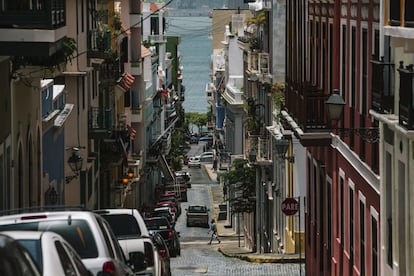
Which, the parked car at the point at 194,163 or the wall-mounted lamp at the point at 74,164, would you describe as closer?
the wall-mounted lamp at the point at 74,164

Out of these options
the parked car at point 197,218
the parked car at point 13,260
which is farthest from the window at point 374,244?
the parked car at point 197,218

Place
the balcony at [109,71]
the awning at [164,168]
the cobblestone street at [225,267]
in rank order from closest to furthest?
the cobblestone street at [225,267], the balcony at [109,71], the awning at [164,168]

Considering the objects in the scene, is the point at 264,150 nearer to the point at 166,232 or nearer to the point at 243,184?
the point at 243,184

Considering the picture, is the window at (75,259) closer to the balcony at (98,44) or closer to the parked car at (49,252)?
the parked car at (49,252)

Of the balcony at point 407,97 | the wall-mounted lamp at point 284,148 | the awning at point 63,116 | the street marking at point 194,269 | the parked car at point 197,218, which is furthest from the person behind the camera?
the parked car at point 197,218

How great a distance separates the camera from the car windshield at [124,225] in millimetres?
21781

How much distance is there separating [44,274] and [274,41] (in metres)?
42.0

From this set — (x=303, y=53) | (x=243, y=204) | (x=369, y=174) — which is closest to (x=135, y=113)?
(x=243, y=204)

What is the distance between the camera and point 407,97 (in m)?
17.4

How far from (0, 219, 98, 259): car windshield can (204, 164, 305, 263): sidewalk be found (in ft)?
72.9

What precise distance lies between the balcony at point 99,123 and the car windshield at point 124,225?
2277 centimetres

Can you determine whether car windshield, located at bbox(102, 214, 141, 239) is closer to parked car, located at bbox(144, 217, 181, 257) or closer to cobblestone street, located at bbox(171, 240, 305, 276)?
cobblestone street, located at bbox(171, 240, 305, 276)

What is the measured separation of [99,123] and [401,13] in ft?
95.9

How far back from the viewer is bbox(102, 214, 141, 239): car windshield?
2178cm
